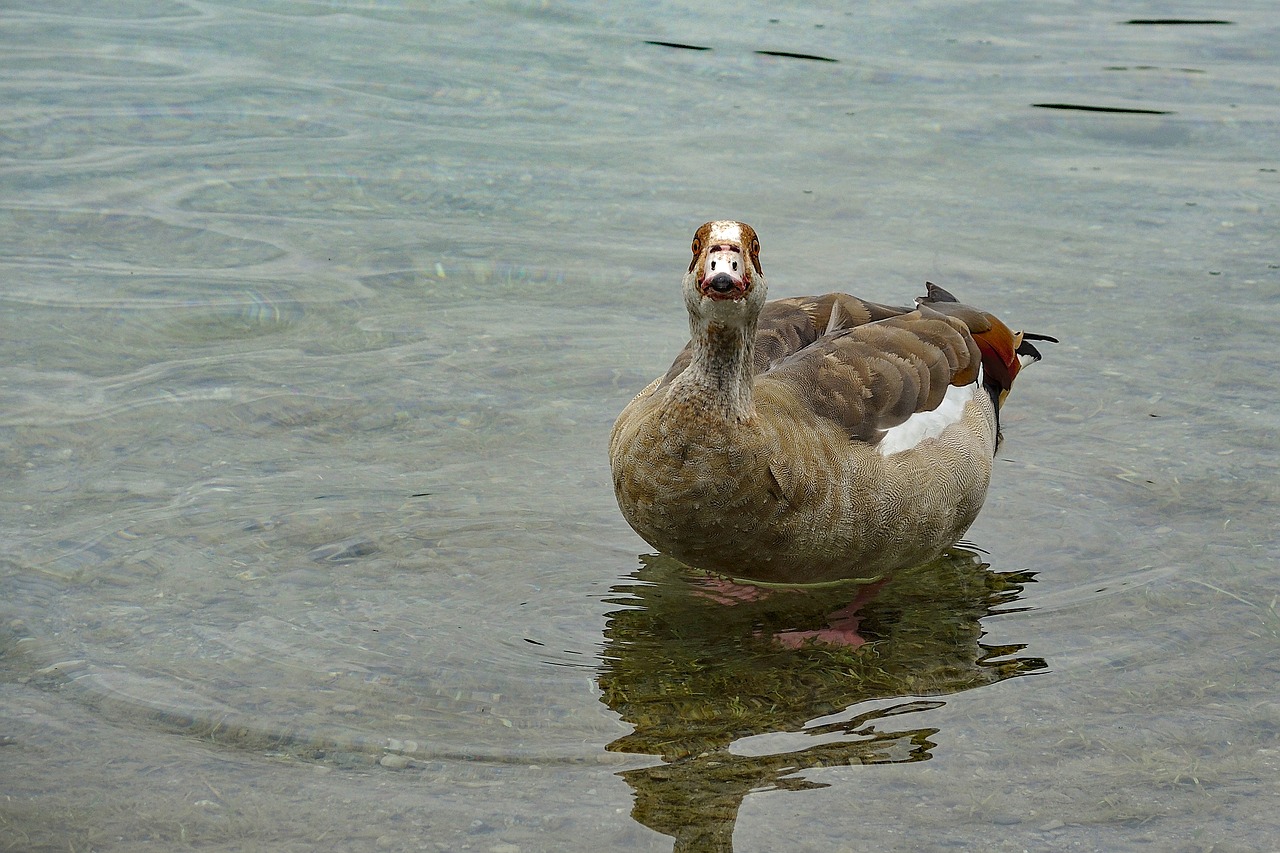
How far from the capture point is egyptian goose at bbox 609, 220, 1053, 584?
19.7 ft

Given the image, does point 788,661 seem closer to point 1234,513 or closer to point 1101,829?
point 1101,829

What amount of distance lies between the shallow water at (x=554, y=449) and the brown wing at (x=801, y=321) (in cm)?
115

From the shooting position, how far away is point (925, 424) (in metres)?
6.75

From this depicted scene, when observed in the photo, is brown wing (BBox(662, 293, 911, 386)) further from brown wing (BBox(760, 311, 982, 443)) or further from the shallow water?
the shallow water

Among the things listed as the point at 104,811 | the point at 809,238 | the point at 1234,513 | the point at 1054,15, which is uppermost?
the point at 1054,15

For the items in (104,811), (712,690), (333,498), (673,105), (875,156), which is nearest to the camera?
(104,811)

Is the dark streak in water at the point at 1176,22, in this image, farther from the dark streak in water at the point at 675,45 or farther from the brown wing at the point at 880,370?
the brown wing at the point at 880,370

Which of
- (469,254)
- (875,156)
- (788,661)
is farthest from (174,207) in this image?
(788,661)

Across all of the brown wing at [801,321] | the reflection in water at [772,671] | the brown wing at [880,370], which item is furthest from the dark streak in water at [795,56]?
the reflection in water at [772,671]

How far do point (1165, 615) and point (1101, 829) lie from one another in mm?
1738

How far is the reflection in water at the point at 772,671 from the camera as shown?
5312 mm

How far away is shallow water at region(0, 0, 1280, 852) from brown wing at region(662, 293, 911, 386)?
115cm

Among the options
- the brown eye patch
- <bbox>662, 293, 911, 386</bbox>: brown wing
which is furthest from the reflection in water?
the brown eye patch

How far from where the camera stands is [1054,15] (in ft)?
55.1
